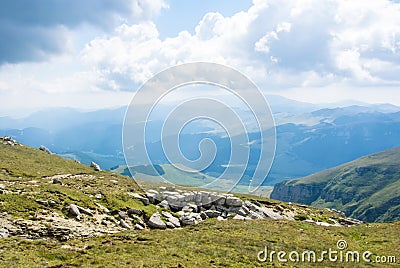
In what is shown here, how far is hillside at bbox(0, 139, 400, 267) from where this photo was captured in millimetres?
26062

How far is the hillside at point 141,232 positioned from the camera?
26062 mm

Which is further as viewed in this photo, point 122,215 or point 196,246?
point 122,215

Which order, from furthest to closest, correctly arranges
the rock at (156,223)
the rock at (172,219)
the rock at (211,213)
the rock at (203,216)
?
the rock at (211,213)
the rock at (203,216)
the rock at (172,219)
the rock at (156,223)

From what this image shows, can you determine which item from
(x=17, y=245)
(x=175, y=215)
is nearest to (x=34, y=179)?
(x=175, y=215)

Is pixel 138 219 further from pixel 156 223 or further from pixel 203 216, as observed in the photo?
pixel 203 216

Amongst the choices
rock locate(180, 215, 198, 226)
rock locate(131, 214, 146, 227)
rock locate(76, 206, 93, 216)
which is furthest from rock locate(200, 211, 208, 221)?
rock locate(76, 206, 93, 216)

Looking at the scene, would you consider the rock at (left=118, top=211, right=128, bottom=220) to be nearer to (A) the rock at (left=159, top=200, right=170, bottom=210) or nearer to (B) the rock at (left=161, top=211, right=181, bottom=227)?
(B) the rock at (left=161, top=211, right=181, bottom=227)

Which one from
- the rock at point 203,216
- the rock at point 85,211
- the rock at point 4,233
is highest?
the rock at point 85,211

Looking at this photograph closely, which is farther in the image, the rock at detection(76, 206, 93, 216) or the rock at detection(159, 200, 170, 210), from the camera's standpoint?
the rock at detection(159, 200, 170, 210)

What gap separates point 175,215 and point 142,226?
752cm

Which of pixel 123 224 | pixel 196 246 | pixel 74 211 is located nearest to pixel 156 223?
pixel 123 224

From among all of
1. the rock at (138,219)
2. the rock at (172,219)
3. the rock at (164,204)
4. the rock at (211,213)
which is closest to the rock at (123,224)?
the rock at (138,219)

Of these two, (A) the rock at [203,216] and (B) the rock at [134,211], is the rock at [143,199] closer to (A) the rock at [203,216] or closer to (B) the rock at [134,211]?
(B) the rock at [134,211]

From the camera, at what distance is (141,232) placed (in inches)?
1383
